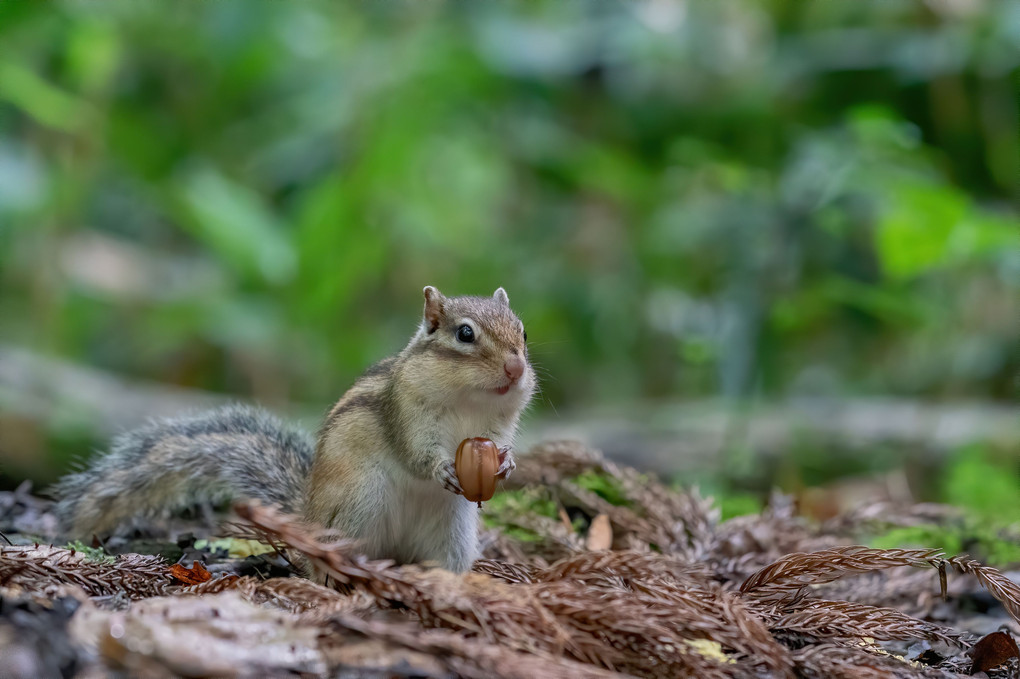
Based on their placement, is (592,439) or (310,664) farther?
(592,439)

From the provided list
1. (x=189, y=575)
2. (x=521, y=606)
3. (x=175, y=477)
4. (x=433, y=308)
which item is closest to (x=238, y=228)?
(x=175, y=477)

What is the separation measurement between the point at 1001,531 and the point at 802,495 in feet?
3.90

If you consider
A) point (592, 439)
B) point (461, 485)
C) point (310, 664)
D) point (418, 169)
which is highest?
point (418, 169)

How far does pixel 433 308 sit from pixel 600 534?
894mm

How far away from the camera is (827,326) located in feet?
20.7

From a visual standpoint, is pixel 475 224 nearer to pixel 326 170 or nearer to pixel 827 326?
pixel 326 170

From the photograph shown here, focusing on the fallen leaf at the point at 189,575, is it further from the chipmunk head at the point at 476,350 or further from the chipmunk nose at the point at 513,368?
the chipmunk nose at the point at 513,368

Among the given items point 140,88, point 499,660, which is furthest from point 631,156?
point 499,660

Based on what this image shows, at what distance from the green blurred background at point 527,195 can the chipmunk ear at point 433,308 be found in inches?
102

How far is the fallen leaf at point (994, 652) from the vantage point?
2.03m

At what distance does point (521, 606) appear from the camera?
5.37 feet

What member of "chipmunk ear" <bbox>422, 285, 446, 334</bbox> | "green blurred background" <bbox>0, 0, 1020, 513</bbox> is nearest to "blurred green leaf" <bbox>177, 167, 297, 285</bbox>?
"green blurred background" <bbox>0, 0, 1020, 513</bbox>

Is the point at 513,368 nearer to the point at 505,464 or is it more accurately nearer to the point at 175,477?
the point at 505,464

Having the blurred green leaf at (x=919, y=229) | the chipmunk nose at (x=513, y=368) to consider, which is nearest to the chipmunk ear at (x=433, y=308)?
the chipmunk nose at (x=513, y=368)
